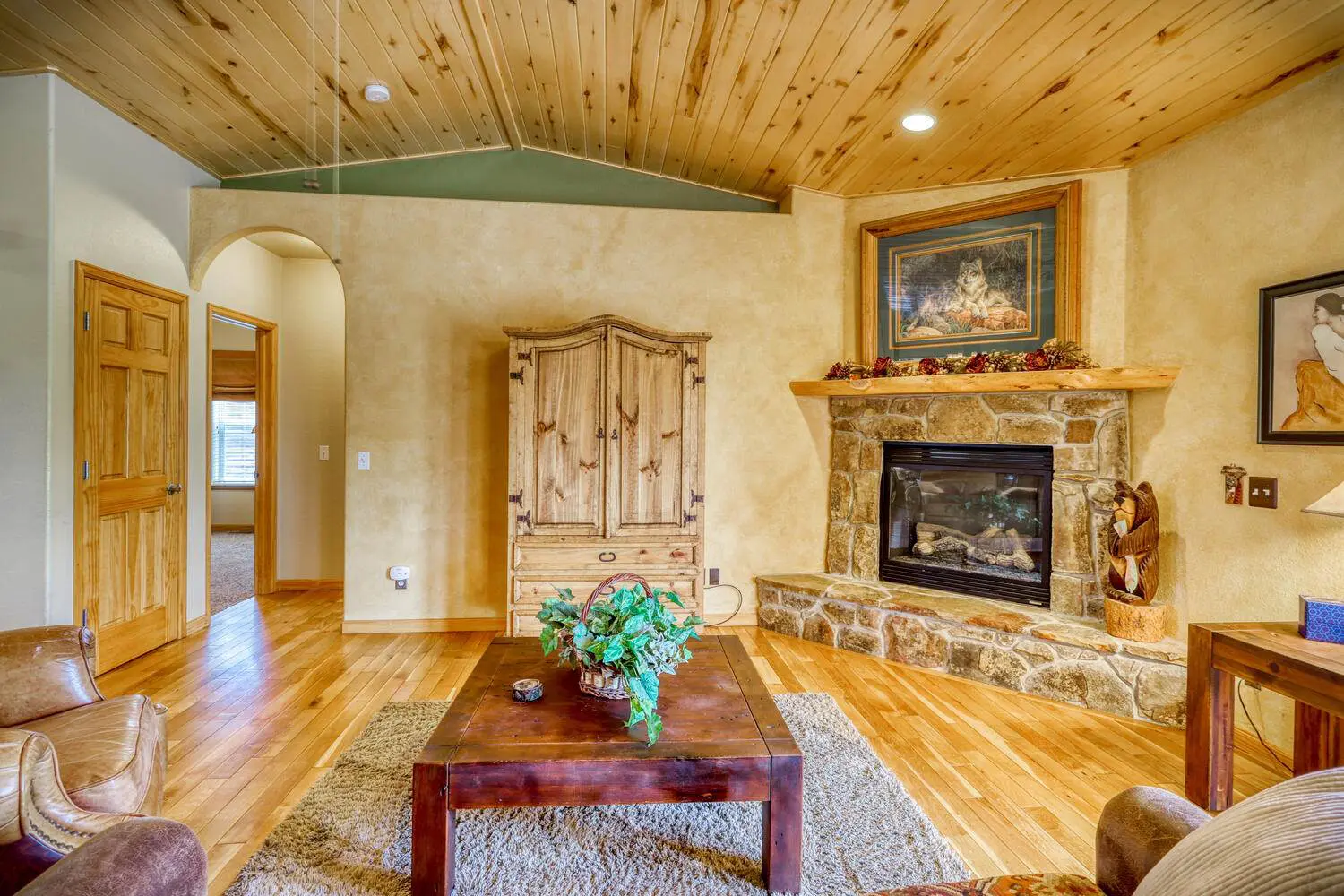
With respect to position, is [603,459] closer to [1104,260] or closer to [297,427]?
[1104,260]

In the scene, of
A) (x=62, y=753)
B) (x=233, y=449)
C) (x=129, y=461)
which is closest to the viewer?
(x=62, y=753)

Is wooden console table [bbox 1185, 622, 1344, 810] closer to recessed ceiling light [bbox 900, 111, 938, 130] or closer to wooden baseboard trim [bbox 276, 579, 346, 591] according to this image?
recessed ceiling light [bbox 900, 111, 938, 130]

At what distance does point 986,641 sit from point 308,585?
186 inches

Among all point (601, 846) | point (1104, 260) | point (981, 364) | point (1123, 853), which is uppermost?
point (1104, 260)

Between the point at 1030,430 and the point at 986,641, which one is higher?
the point at 1030,430

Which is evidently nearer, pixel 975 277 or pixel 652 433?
pixel 652 433

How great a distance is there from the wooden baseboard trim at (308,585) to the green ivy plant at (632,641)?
374cm

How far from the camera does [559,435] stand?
3.52m

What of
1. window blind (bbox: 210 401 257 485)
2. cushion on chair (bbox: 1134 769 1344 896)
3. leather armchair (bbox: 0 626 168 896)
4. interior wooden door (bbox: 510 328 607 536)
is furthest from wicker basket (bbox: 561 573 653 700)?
window blind (bbox: 210 401 257 485)

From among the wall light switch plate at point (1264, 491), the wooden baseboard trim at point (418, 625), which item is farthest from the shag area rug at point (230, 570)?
the wall light switch plate at point (1264, 491)

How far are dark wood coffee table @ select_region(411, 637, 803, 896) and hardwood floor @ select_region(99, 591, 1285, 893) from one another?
62 cm

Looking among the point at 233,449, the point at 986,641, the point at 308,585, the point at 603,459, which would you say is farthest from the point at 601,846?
the point at 233,449

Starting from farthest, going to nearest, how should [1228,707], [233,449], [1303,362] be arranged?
[233,449], [1303,362], [1228,707]

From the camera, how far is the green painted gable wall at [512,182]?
4090 mm
